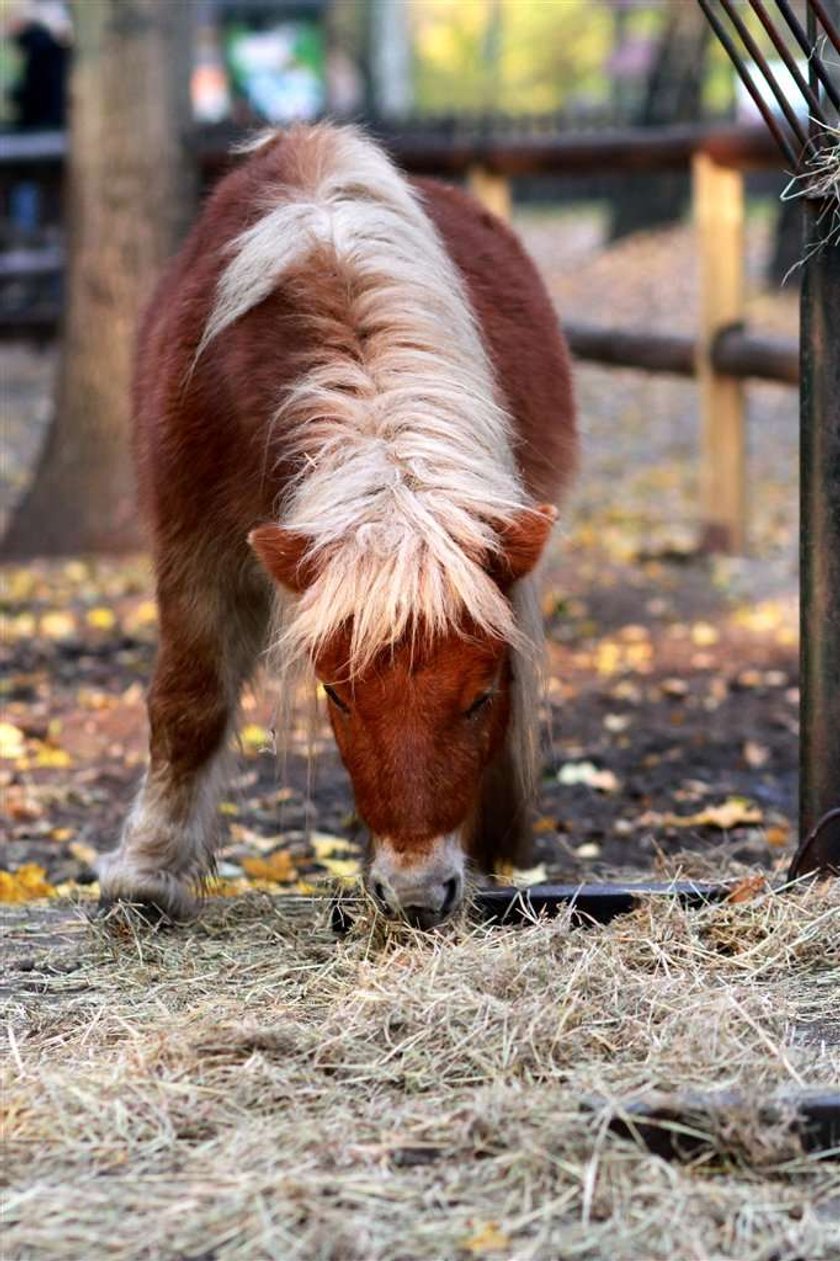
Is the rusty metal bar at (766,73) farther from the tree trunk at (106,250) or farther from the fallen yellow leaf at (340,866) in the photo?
the tree trunk at (106,250)

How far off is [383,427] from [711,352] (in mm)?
5650

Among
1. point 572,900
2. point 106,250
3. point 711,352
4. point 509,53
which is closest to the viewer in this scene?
point 572,900

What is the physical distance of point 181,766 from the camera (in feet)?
13.7

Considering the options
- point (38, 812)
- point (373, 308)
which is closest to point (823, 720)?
point (373, 308)

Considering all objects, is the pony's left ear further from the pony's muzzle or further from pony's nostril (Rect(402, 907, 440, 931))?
pony's nostril (Rect(402, 907, 440, 931))

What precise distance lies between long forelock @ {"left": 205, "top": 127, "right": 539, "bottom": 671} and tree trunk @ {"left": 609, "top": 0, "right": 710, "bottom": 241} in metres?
14.5

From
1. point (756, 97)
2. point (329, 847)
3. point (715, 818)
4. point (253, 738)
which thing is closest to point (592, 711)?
point (253, 738)

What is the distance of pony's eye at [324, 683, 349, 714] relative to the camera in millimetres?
3369

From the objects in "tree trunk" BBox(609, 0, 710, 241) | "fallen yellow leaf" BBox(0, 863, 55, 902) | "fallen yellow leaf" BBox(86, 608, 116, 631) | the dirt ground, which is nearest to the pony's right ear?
the dirt ground

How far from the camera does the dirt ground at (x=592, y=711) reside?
505 cm

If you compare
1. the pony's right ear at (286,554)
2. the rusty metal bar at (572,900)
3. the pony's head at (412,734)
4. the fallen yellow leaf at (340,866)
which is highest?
the pony's right ear at (286,554)

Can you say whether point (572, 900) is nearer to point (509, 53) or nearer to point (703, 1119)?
point (703, 1119)

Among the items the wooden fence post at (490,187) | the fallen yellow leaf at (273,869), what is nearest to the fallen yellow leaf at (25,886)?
the fallen yellow leaf at (273,869)

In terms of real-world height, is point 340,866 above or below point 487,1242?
below
